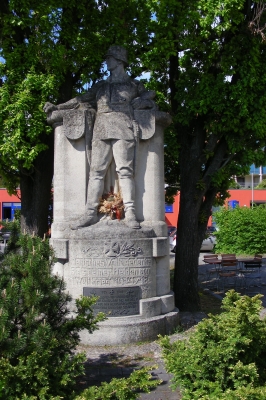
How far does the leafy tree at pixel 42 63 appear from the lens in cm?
970

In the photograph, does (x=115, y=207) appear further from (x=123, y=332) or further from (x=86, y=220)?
(x=123, y=332)

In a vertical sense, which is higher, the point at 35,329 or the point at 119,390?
the point at 35,329

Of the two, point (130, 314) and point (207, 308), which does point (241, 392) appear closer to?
point (130, 314)

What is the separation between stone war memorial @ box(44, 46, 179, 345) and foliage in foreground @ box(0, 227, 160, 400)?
2533 mm

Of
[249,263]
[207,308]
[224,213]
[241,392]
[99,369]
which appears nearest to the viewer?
[241,392]

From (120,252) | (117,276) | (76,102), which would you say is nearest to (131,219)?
(120,252)

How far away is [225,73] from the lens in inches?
374

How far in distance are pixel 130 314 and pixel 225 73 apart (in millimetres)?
5289

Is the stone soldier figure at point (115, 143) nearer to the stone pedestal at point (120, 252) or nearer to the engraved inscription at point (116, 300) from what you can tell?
the stone pedestal at point (120, 252)

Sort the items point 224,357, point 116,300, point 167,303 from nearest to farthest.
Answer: point 224,357 → point 116,300 → point 167,303

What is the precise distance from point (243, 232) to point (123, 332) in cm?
1738

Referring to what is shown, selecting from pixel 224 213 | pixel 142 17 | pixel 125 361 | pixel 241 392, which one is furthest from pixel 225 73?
pixel 224 213

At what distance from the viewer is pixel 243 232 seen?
2353 centimetres

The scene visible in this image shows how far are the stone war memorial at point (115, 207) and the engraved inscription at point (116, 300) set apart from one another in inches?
0.6
